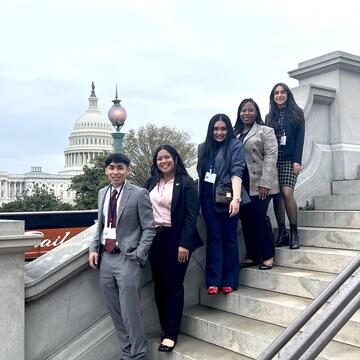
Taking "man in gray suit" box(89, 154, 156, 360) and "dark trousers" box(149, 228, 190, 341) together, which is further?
"dark trousers" box(149, 228, 190, 341)

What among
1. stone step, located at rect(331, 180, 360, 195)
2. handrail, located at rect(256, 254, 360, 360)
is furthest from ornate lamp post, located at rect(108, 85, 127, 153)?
handrail, located at rect(256, 254, 360, 360)

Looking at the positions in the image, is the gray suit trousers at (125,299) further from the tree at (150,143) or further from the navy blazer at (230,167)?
the tree at (150,143)

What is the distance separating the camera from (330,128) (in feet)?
21.6

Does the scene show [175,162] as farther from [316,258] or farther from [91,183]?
[91,183]

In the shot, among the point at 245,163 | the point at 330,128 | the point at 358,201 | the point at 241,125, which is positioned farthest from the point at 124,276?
the point at 330,128

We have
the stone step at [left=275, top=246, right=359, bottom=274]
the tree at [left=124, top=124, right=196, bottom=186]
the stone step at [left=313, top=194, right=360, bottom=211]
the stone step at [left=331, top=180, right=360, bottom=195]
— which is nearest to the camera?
the stone step at [left=275, top=246, right=359, bottom=274]

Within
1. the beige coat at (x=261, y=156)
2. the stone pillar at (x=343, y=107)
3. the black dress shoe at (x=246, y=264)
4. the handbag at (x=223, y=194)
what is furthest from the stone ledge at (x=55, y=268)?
the stone pillar at (x=343, y=107)

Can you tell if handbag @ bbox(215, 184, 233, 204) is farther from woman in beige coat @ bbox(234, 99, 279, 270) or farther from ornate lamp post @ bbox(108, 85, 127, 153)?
ornate lamp post @ bbox(108, 85, 127, 153)

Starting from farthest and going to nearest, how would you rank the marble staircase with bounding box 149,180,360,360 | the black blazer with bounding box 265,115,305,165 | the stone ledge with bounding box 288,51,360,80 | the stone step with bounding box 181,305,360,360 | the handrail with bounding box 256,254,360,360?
the stone ledge with bounding box 288,51,360,80
the black blazer with bounding box 265,115,305,165
the marble staircase with bounding box 149,180,360,360
the stone step with bounding box 181,305,360,360
the handrail with bounding box 256,254,360,360

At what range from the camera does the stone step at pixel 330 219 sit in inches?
199

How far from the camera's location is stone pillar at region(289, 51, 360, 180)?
6.43 m

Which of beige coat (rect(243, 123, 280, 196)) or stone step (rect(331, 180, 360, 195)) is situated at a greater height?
beige coat (rect(243, 123, 280, 196))

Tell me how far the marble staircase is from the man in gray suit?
0.40 meters

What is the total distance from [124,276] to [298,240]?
1941 millimetres
